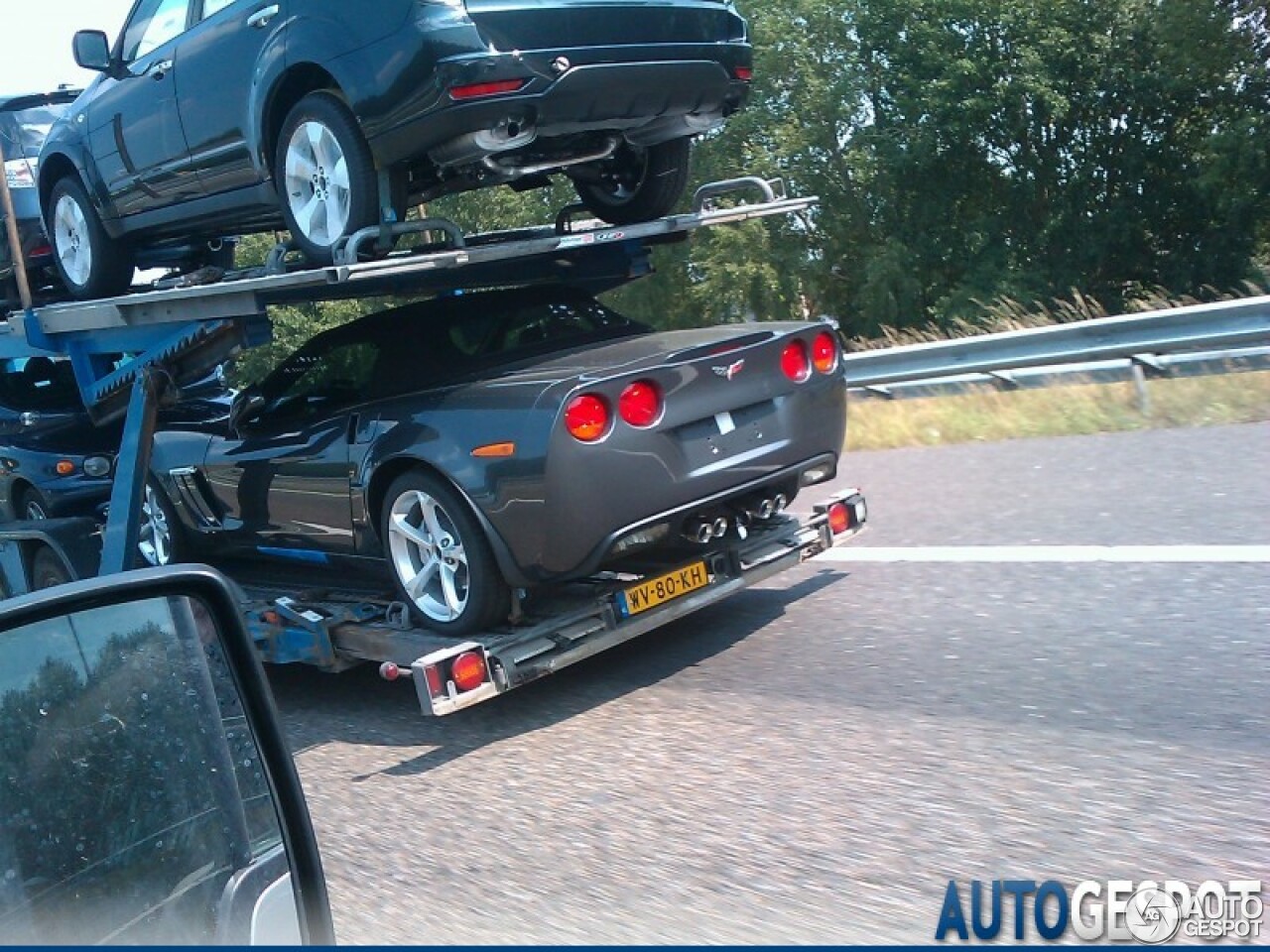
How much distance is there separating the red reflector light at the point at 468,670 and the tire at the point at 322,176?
2.01 meters

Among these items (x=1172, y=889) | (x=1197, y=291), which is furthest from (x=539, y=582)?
(x=1197, y=291)

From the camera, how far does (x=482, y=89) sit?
5.60 metres

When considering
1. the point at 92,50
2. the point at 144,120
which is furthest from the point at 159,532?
the point at 92,50

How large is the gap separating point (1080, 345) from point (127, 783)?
908cm

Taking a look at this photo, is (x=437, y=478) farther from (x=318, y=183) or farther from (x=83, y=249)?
(x=83, y=249)

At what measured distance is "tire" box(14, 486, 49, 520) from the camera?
8781 millimetres

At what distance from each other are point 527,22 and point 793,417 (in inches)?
76.3

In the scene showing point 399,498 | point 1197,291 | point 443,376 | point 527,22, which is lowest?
point 1197,291

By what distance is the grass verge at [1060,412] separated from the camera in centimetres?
912

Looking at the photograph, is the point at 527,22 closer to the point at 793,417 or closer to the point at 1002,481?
the point at 793,417

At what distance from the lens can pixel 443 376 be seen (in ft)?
20.0

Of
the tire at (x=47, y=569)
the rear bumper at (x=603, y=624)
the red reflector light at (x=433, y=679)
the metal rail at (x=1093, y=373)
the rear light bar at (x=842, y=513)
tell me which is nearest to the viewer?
the red reflector light at (x=433, y=679)

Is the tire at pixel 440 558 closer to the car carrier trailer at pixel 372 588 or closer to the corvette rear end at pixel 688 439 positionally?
the car carrier trailer at pixel 372 588

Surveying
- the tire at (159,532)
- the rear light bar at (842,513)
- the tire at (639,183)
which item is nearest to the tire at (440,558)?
the rear light bar at (842,513)
